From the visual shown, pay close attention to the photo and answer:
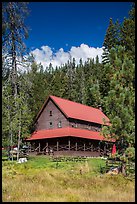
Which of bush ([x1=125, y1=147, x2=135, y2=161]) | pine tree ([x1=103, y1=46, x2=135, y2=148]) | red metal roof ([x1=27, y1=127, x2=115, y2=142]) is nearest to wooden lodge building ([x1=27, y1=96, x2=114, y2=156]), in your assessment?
red metal roof ([x1=27, y1=127, x2=115, y2=142])

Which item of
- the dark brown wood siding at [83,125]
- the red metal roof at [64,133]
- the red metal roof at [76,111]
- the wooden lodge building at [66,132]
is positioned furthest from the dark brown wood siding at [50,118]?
the dark brown wood siding at [83,125]

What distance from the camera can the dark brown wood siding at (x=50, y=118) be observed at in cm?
4287

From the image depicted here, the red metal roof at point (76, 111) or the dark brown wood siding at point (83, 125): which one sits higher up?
the red metal roof at point (76, 111)

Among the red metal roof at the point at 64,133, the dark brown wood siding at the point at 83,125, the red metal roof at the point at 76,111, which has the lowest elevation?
the red metal roof at the point at 64,133

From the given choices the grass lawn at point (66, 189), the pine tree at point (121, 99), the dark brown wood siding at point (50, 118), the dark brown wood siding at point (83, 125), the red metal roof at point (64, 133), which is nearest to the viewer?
the grass lawn at point (66, 189)

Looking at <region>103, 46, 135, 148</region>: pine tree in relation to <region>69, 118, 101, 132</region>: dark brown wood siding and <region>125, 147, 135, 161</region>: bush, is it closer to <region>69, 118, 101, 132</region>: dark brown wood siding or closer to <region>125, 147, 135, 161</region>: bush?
<region>125, 147, 135, 161</region>: bush

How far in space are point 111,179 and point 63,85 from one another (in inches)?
2182

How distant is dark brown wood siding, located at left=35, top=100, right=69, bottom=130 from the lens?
141ft

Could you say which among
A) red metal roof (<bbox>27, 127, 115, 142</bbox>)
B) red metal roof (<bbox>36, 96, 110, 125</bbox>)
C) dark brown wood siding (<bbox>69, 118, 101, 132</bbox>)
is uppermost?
red metal roof (<bbox>36, 96, 110, 125</bbox>)

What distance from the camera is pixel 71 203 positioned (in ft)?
35.7

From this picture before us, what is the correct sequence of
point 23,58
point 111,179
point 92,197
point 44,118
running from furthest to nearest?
point 44,118, point 23,58, point 111,179, point 92,197

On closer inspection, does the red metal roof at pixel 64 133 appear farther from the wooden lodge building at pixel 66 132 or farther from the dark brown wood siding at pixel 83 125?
the dark brown wood siding at pixel 83 125

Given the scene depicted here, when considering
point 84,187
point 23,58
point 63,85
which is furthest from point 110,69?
point 63,85

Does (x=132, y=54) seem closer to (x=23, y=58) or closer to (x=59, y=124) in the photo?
(x=23, y=58)
